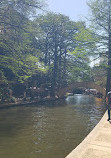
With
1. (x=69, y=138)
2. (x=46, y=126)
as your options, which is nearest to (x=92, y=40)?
(x=46, y=126)

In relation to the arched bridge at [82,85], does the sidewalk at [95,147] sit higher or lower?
lower

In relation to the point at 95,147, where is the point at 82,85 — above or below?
above

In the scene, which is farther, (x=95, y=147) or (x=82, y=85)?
(x=82, y=85)

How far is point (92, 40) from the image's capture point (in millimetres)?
26047

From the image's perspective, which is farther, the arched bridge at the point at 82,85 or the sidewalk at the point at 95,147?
the arched bridge at the point at 82,85

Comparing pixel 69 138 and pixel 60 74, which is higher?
pixel 60 74

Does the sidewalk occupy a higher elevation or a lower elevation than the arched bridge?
lower

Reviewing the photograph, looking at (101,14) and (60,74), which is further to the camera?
(60,74)

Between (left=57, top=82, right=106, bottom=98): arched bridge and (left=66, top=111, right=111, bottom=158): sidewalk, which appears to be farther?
(left=57, top=82, right=106, bottom=98): arched bridge

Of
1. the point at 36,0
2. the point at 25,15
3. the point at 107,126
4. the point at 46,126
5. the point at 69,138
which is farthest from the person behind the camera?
the point at 25,15

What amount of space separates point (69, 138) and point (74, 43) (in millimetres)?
31736

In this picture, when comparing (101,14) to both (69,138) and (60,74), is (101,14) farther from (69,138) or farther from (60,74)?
(69,138)

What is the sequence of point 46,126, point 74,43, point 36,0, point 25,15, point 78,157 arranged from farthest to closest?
point 74,43 → point 25,15 → point 36,0 → point 46,126 → point 78,157

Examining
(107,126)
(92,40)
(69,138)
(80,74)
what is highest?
(92,40)
